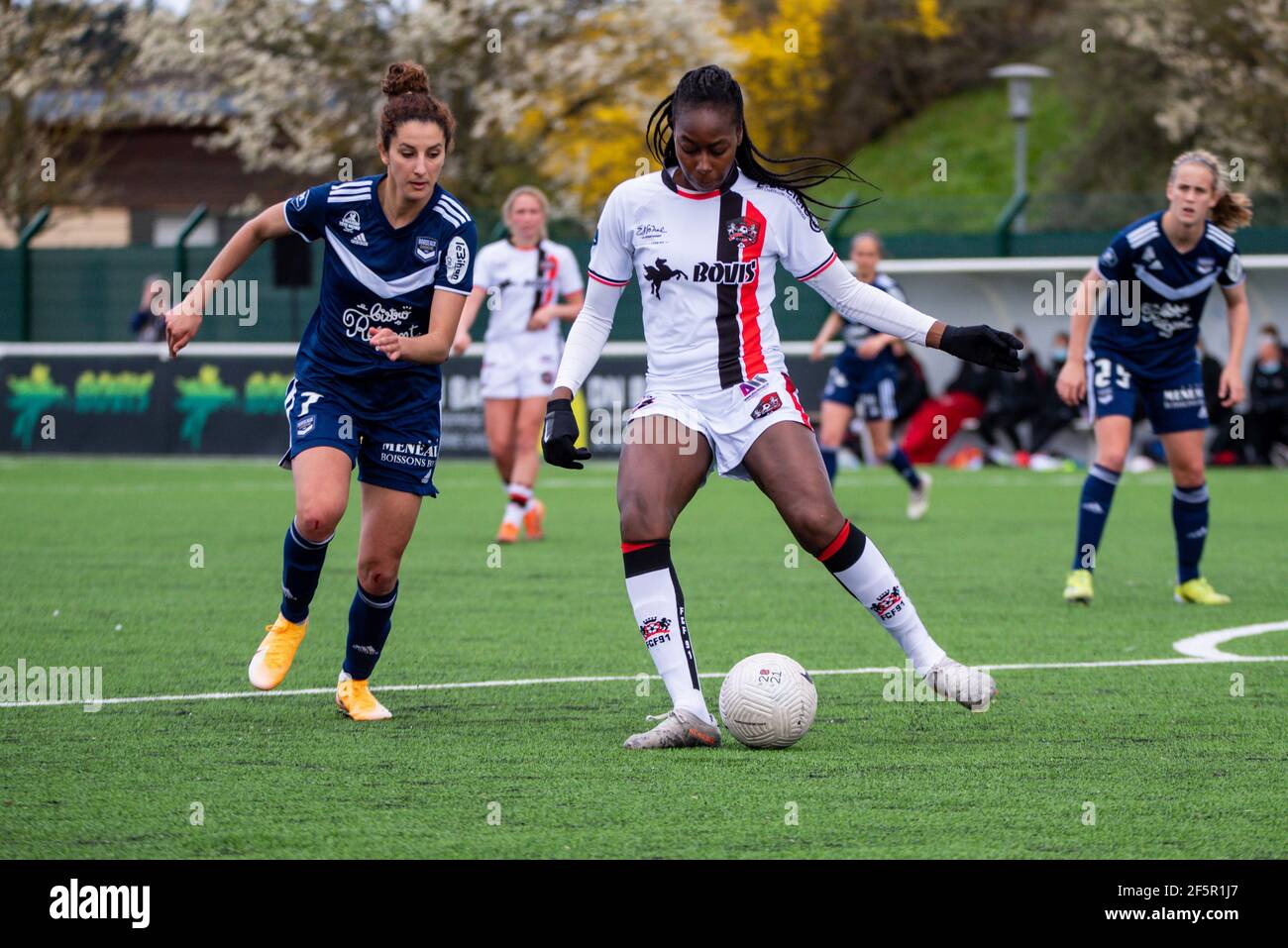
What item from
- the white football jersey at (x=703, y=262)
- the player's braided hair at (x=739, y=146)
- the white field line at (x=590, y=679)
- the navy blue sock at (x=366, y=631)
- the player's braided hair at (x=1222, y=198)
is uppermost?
the player's braided hair at (x=1222, y=198)

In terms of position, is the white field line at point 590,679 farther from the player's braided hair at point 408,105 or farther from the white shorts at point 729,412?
the player's braided hair at point 408,105

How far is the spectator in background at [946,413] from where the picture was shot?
2256 centimetres

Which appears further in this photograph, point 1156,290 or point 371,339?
point 1156,290

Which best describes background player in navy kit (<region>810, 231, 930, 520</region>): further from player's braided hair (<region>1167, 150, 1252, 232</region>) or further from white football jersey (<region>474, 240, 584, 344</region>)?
player's braided hair (<region>1167, 150, 1252, 232</region>)

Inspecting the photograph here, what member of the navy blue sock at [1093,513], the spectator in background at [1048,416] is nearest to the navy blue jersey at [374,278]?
the navy blue sock at [1093,513]

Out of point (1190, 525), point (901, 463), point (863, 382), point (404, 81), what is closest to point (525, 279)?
point (863, 382)

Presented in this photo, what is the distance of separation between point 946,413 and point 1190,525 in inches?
508

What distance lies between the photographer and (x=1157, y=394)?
959cm

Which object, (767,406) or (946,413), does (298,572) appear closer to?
(767,406)

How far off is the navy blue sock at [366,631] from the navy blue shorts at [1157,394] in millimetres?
4518
